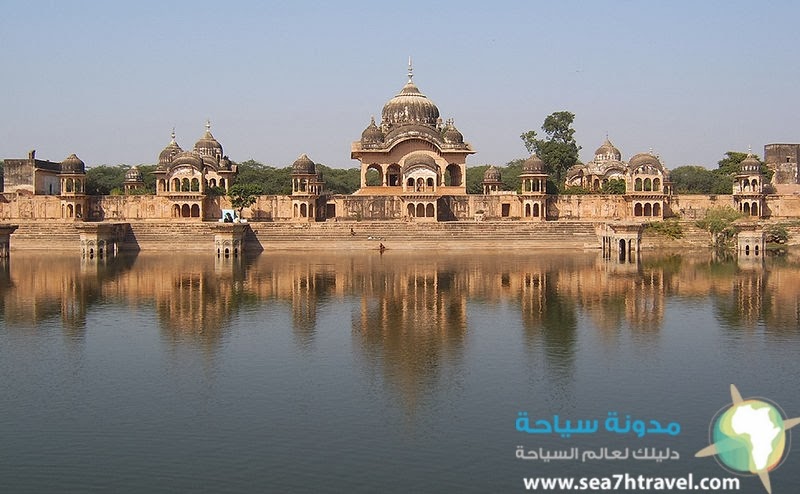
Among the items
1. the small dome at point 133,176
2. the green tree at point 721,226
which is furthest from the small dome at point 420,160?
the small dome at point 133,176

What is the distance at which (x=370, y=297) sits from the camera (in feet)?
50.5

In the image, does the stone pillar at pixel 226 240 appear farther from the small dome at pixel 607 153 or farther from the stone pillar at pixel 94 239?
the small dome at pixel 607 153

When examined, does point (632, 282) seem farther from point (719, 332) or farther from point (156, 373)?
point (156, 373)

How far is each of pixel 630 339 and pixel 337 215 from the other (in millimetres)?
17948

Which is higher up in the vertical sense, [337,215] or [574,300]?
[337,215]

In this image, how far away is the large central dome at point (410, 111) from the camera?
32.0 meters

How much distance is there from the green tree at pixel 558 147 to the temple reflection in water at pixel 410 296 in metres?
14.4

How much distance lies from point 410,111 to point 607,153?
931 centimetres

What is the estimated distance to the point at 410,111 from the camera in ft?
105

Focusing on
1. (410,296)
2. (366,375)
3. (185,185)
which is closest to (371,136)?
(185,185)

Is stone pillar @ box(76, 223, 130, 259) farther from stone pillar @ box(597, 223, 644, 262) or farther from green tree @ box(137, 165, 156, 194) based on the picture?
green tree @ box(137, 165, 156, 194)

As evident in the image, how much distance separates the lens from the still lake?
676cm

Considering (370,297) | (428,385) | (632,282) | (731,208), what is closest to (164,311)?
(370,297)

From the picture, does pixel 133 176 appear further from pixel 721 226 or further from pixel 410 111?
pixel 721 226
